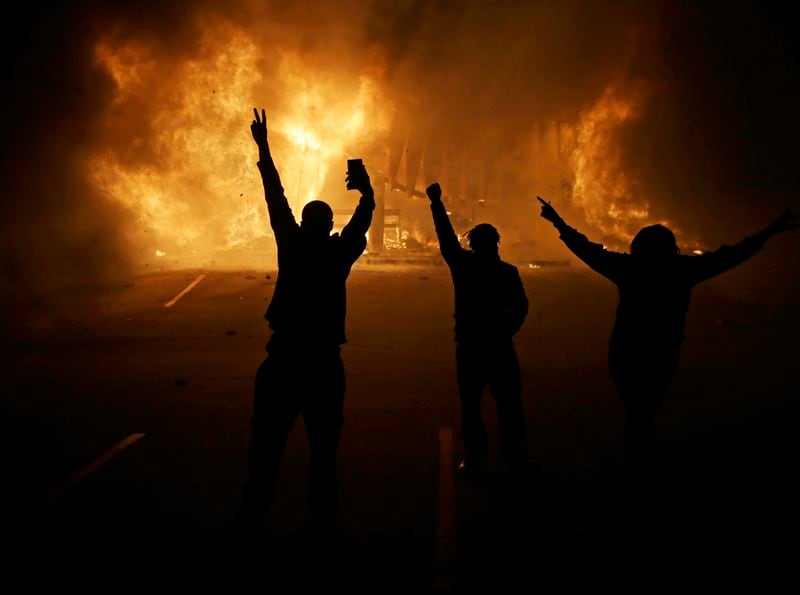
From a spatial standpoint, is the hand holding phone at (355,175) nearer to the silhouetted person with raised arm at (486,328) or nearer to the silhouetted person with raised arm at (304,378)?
the silhouetted person with raised arm at (304,378)

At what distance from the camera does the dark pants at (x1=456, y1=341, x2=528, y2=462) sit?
4.32 m

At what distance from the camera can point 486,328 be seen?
428cm

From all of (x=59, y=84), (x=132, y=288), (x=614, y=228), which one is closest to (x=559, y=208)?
(x=614, y=228)

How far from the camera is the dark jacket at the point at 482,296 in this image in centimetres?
429

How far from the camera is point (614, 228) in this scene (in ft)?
68.4

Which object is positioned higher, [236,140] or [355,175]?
[236,140]

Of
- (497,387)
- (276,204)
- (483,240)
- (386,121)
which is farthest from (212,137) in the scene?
(276,204)

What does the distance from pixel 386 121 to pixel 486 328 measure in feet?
60.4

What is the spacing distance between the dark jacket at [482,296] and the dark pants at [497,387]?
0.10 meters

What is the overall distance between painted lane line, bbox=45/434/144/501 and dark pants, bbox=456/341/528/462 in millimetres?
3007

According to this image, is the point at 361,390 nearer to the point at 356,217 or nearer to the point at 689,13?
the point at 356,217

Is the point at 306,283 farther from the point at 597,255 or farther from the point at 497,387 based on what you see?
the point at 597,255

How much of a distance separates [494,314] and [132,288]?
43.9 feet

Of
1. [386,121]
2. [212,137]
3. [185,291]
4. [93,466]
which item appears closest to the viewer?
[93,466]
